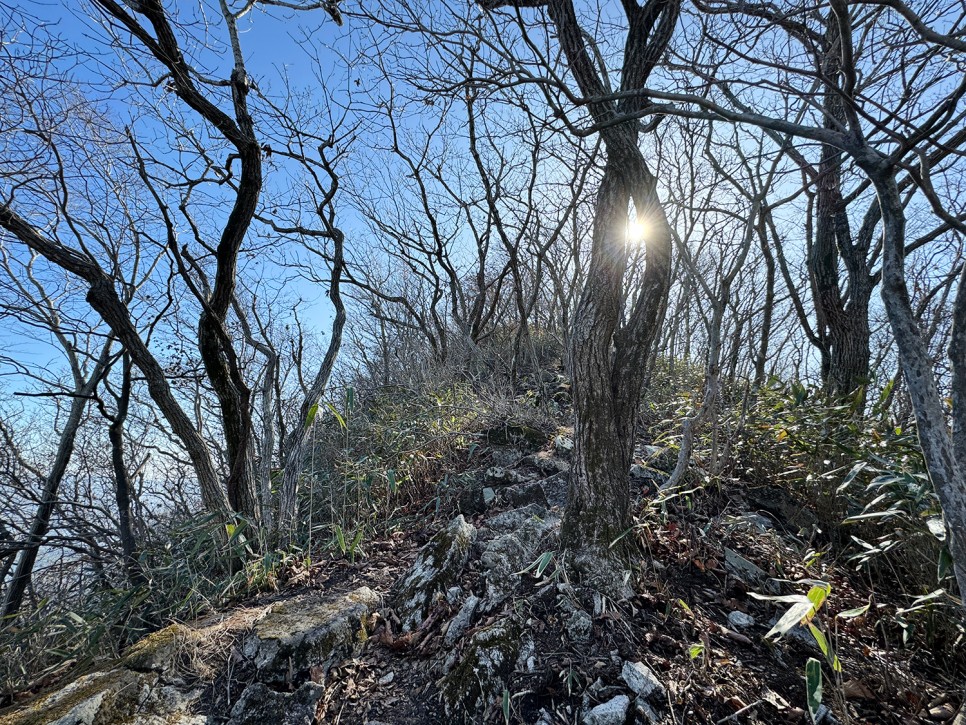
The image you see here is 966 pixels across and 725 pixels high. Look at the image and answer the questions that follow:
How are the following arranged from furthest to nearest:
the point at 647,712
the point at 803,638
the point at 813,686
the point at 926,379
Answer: the point at 803,638, the point at 647,712, the point at 926,379, the point at 813,686

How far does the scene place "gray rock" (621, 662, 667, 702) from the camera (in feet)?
5.08

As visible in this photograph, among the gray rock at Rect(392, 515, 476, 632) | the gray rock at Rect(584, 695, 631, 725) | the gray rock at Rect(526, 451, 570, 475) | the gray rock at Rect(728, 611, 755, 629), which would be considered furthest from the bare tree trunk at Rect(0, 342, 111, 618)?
the gray rock at Rect(728, 611, 755, 629)

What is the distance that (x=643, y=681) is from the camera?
1.59 m

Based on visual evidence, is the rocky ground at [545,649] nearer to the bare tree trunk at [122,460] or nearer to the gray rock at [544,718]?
the gray rock at [544,718]

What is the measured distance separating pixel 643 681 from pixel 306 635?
5.17 feet

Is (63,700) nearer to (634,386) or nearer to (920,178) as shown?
(634,386)

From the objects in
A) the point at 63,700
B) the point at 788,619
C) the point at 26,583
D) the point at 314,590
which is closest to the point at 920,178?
the point at 788,619

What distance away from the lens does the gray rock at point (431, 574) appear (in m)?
2.33

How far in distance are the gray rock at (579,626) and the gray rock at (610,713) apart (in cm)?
28

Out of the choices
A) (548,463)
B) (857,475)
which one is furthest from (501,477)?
(857,475)

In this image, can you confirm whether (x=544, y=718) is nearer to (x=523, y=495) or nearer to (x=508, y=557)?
(x=508, y=557)

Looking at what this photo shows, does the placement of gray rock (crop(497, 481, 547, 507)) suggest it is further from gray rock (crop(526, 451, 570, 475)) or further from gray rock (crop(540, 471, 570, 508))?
gray rock (crop(526, 451, 570, 475))

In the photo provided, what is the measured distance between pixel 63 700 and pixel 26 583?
4848 millimetres

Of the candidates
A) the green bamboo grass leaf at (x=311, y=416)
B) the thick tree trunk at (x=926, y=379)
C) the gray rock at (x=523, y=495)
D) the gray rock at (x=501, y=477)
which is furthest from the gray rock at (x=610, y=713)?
the green bamboo grass leaf at (x=311, y=416)
